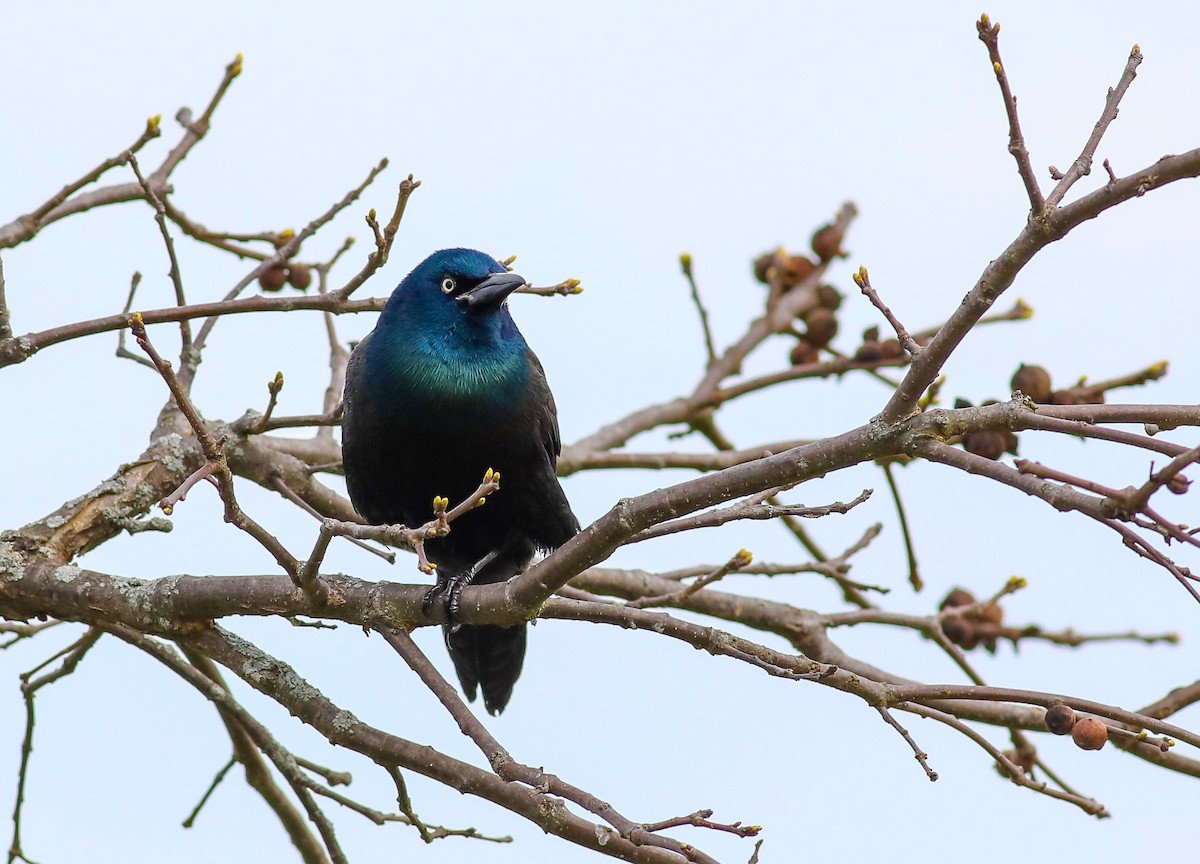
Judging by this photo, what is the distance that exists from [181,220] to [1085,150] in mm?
3330

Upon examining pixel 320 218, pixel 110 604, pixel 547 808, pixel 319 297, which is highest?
pixel 320 218

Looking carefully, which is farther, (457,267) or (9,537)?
(457,267)

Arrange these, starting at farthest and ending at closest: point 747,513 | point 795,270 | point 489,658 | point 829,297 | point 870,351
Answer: point 795,270
point 829,297
point 870,351
point 489,658
point 747,513

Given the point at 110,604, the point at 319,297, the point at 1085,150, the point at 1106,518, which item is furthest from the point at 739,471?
→ the point at 110,604

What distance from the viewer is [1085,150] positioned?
2475 millimetres

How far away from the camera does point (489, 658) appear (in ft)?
16.0

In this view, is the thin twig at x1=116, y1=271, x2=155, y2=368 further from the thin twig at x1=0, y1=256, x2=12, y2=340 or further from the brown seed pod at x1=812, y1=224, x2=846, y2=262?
the brown seed pod at x1=812, y1=224, x2=846, y2=262

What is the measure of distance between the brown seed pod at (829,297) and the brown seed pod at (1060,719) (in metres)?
3.34

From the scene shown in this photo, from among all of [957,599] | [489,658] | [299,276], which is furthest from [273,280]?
[957,599]

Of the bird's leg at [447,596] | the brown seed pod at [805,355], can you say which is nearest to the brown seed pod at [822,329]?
the brown seed pod at [805,355]

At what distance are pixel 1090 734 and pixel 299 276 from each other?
10.9 feet

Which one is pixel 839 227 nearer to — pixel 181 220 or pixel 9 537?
pixel 181 220

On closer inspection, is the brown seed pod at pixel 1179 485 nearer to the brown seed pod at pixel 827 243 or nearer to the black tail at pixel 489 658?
the black tail at pixel 489 658

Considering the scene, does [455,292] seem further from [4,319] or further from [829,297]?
[829,297]
